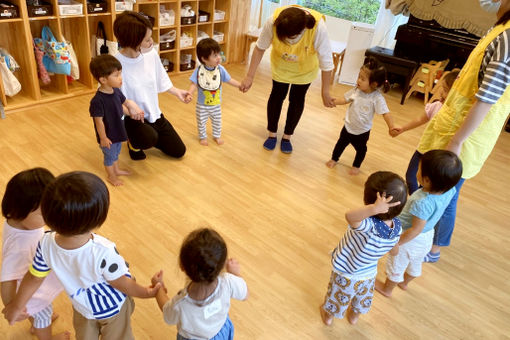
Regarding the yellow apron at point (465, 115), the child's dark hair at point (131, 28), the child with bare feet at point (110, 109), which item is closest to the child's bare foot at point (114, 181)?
the child with bare feet at point (110, 109)

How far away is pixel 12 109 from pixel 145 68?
4.70ft

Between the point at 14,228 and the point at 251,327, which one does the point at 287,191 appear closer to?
the point at 251,327

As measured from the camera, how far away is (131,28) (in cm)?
232

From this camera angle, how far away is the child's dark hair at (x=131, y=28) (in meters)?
2.31

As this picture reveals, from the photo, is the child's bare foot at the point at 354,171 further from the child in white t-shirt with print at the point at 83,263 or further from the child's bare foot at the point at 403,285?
the child in white t-shirt with print at the point at 83,263

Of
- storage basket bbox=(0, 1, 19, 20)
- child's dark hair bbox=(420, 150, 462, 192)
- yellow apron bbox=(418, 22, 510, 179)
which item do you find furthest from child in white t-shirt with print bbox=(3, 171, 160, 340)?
storage basket bbox=(0, 1, 19, 20)

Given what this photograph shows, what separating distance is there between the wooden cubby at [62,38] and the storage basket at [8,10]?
0.03m

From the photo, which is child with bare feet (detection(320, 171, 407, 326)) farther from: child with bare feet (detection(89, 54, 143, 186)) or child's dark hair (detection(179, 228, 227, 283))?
child with bare feet (detection(89, 54, 143, 186))

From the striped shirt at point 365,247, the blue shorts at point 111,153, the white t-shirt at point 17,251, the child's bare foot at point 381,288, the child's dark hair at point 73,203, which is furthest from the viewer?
the blue shorts at point 111,153

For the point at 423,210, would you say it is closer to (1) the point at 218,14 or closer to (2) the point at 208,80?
(2) the point at 208,80

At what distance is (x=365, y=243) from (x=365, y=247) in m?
0.02

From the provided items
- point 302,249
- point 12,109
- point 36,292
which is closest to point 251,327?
point 302,249

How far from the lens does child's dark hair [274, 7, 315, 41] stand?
2449 mm

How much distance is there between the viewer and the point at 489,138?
179 cm
